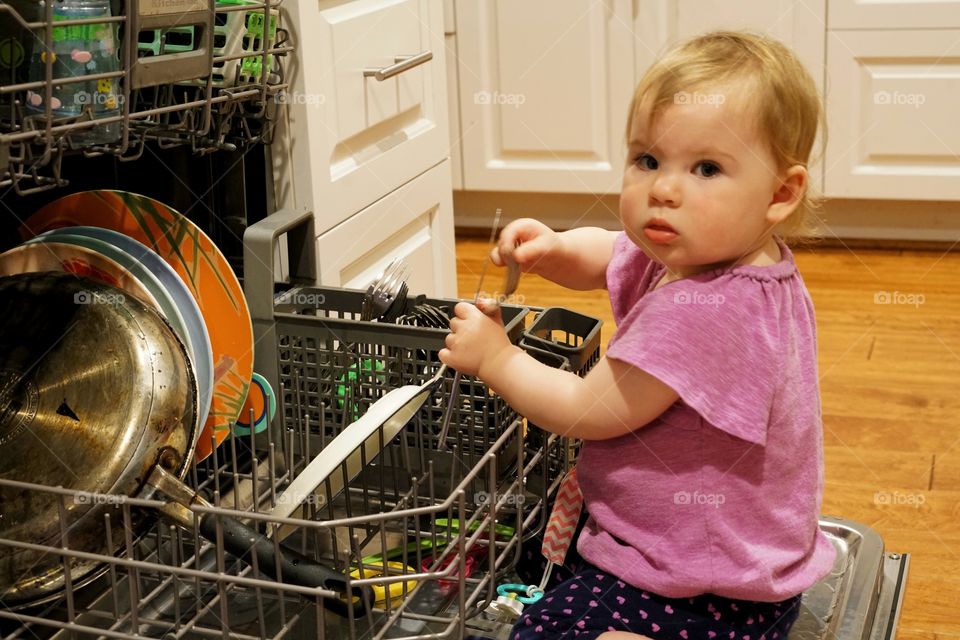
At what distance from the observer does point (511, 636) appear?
0.75m

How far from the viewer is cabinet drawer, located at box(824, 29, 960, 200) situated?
2.21 meters

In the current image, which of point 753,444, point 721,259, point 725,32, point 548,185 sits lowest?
point 548,185

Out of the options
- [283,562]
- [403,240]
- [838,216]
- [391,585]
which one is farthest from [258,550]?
[838,216]

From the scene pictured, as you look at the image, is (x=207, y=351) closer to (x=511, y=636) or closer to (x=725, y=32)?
(x=511, y=636)

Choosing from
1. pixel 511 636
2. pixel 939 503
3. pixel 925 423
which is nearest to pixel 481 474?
pixel 511 636

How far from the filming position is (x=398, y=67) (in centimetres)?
120

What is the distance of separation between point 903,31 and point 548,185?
765mm

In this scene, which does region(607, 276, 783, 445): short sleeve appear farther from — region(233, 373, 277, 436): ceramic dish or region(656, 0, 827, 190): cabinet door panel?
region(656, 0, 827, 190): cabinet door panel

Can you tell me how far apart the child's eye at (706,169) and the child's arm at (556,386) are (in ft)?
0.43

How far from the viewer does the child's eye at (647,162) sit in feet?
2.47

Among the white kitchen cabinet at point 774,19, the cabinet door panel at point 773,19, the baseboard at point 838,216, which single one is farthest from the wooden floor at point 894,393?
the white kitchen cabinet at point 774,19

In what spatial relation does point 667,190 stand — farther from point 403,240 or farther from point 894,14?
point 894,14

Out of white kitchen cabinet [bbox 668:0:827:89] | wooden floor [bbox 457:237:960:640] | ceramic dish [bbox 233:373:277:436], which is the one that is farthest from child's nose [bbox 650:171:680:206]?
white kitchen cabinet [bbox 668:0:827:89]

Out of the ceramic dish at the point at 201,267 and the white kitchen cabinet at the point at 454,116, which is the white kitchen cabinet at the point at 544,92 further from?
Result: the ceramic dish at the point at 201,267
